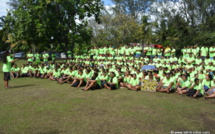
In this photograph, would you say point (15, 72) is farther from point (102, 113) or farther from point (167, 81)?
point (167, 81)

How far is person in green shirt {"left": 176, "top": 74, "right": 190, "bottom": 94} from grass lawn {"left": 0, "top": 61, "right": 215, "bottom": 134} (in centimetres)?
45

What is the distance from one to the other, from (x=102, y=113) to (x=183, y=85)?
4.94 meters

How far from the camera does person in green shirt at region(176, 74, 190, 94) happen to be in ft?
30.2

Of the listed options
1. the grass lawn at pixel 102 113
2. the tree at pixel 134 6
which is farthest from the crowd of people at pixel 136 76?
the tree at pixel 134 6

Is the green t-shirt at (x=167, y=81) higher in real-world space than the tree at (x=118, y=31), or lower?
lower

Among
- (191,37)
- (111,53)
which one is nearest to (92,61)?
(111,53)

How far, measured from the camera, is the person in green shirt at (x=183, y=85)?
30.2ft

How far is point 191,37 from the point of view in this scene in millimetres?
26531

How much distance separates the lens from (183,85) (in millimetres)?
9469

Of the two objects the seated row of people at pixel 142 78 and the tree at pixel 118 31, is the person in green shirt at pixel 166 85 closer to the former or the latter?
the seated row of people at pixel 142 78

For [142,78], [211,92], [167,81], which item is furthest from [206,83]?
[142,78]

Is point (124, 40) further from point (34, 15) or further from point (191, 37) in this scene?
point (34, 15)

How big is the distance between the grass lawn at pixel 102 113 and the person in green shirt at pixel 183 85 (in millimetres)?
453

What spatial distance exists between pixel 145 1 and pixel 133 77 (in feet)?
102
